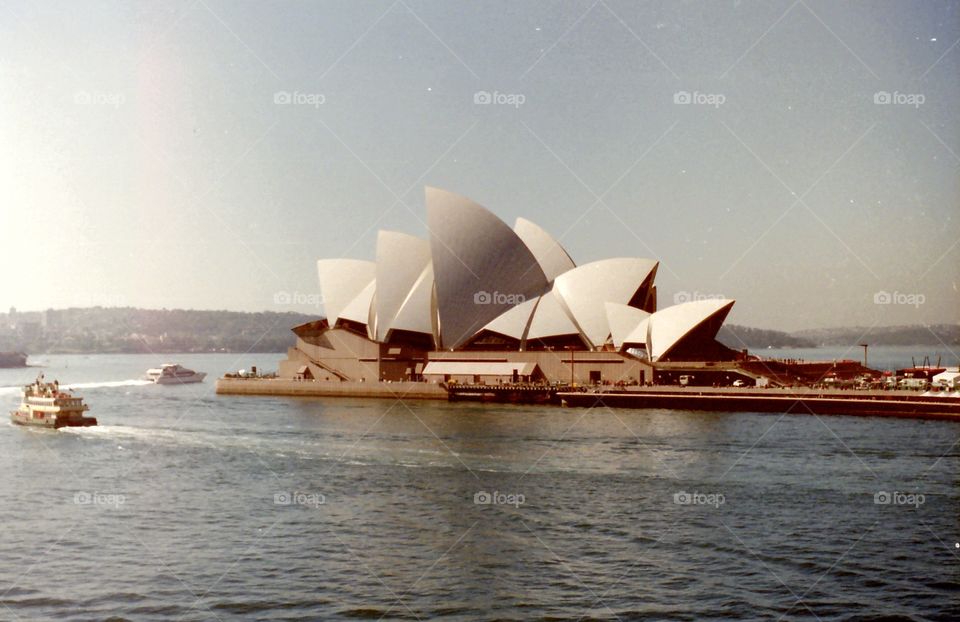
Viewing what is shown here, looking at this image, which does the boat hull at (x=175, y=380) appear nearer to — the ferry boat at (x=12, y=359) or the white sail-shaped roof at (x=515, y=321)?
the white sail-shaped roof at (x=515, y=321)

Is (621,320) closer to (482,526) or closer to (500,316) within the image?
(500,316)

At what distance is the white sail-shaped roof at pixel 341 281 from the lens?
2844 inches

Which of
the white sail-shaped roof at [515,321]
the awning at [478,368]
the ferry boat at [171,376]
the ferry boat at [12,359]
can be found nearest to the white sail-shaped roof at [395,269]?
the awning at [478,368]

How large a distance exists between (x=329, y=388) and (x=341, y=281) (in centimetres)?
922

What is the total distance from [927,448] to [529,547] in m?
20.9

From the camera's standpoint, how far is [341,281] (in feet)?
238

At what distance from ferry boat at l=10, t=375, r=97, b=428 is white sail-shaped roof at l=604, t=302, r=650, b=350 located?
3206cm

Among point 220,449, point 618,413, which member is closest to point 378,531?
point 220,449

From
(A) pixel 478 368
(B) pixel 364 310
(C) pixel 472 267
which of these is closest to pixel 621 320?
(A) pixel 478 368

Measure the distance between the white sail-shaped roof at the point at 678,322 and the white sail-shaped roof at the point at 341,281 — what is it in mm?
21640

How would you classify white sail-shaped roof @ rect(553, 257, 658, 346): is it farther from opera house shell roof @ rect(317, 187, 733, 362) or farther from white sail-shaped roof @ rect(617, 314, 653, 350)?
white sail-shaped roof @ rect(617, 314, 653, 350)

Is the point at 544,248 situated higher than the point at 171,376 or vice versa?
the point at 544,248

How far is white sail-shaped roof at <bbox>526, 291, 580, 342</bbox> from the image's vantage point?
64.8 metres

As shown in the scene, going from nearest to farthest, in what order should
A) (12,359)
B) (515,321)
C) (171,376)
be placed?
(515,321)
(171,376)
(12,359)
